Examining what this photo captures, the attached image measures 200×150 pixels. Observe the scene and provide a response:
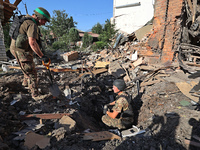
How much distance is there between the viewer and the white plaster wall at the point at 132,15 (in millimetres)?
16344

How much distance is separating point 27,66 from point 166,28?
5502 millimetres

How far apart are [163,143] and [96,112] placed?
230cm

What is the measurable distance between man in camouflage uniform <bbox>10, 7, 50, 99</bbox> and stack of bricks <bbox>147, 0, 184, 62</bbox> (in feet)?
15.3

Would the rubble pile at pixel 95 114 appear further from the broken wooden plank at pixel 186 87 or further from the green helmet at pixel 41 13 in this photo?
the green helmet at pixel 41 13

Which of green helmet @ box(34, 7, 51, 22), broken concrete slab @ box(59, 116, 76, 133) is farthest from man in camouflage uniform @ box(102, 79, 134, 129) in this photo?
green helmet @ box(34, 7, 51, 22)

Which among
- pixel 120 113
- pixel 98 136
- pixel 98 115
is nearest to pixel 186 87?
pixel 120 113

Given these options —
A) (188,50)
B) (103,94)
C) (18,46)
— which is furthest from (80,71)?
(188,50)

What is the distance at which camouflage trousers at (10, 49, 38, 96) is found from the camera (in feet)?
9.34

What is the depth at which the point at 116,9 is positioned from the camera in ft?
66.5

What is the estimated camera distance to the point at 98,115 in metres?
4.07

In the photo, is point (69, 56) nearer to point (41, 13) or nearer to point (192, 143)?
point (41, 13)

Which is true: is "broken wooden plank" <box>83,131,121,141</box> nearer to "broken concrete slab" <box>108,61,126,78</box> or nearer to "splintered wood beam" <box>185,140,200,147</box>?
"splintered wood beam" <box>185,140,200,147</box>

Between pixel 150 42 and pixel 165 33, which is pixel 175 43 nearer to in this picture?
pixel 165 33

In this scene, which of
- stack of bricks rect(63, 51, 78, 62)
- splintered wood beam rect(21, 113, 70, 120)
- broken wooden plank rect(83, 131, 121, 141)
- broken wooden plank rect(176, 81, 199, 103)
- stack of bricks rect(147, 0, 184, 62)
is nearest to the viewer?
broken wooden plank rect(83, 131, 121, 141)
